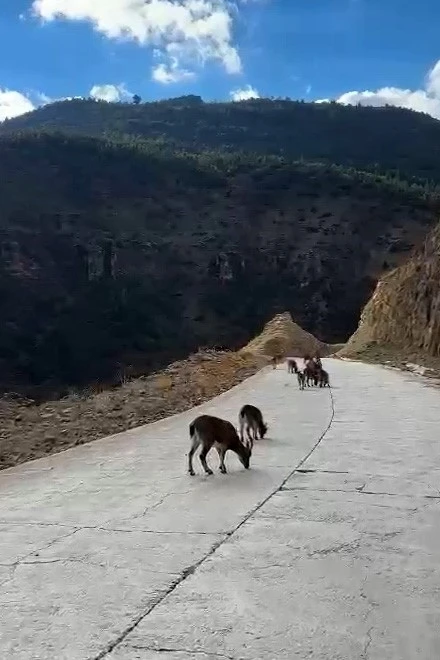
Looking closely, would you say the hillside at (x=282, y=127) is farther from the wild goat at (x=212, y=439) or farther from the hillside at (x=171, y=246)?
the wild goat at (x=212, y=439)

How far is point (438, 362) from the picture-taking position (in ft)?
101

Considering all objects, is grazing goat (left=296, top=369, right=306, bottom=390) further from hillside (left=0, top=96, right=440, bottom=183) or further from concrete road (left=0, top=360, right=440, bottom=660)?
hillside (left=0, top=96, right=440, bottom=183)

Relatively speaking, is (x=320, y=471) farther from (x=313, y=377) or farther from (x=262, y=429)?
(x=313, y=377)

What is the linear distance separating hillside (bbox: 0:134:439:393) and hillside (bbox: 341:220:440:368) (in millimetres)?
24209

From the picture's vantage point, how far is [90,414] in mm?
17031

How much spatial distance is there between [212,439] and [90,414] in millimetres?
7143

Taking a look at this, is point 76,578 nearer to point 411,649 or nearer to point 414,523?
point 411,649

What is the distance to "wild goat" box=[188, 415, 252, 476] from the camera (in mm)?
10320

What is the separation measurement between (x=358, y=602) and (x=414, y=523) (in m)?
2.27

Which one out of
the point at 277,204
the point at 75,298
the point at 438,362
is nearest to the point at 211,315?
the point at 75,298

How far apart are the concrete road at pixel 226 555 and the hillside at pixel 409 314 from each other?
2123 centimetres

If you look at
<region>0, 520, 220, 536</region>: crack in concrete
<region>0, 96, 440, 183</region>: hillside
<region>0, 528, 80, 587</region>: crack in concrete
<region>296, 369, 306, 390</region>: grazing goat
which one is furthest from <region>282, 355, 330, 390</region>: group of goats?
<region>0, 96, 440, 183</region>: hillside

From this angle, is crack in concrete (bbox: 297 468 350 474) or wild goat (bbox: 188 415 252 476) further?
wild goat (bbox: 188 415 252 476)

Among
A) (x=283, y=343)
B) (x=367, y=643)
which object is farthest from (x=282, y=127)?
(x=367, y=643)
